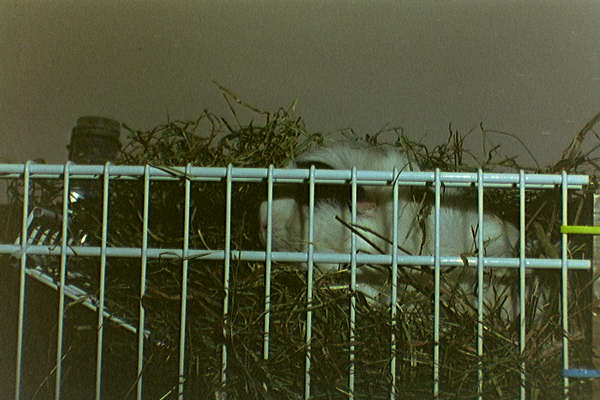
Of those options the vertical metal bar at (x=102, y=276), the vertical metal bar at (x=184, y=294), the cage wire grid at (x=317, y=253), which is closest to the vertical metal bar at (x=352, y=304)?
the cage wire grid at (x=317, y=253)

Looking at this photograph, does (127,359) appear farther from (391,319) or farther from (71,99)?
(71,99)

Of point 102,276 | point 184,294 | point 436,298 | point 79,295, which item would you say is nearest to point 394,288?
point 436,298

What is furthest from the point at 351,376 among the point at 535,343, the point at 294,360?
the point at 535,343

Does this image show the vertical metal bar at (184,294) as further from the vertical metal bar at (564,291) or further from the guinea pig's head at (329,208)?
the vertical metal bar at (564,291)

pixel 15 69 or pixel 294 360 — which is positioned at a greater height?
pixel 15 69

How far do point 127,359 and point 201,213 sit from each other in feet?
0.88

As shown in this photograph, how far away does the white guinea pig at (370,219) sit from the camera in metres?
0.61

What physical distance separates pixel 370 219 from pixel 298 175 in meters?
0.17

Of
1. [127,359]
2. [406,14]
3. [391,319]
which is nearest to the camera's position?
[391,319]

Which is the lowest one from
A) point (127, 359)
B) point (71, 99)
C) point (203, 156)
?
point (127, 359)

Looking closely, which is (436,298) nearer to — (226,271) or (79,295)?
(226,271)

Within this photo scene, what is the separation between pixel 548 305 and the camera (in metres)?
0.56

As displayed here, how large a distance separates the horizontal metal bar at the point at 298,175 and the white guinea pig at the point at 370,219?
0.11 m

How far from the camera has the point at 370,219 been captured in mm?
623
